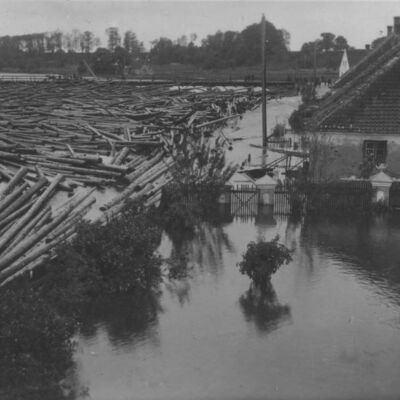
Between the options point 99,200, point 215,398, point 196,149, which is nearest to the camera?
point 215,398

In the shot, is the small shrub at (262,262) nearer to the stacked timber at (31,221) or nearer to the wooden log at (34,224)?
the stacked timber at (31,221)

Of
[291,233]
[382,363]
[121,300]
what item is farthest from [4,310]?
[291,233]

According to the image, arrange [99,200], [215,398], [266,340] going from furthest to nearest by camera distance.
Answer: [99,200] → [266,340] → [215,398]

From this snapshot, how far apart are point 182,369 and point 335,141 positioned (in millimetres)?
16303

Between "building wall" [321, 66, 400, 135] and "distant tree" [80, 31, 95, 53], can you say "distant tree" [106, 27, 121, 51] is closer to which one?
"distant tree" [80, 31, 95, 53]

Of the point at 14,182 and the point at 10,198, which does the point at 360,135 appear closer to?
the point at 14,182

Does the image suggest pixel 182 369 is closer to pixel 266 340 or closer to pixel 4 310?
pixel 266 340

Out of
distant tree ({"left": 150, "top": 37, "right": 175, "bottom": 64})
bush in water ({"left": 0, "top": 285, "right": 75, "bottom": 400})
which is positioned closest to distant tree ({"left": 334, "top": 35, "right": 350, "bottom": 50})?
distant tree ({"left": 150, "top": 37, "right": 175, "bottom": 64})

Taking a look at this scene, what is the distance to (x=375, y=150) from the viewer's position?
84.9 feet

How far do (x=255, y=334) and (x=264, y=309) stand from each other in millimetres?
1489

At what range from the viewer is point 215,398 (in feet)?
34.9

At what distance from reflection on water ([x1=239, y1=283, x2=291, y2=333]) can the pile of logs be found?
4.94 meters

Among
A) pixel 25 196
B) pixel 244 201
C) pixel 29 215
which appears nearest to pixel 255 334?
pixel 29 215

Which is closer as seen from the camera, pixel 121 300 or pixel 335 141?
pixel 121 300
